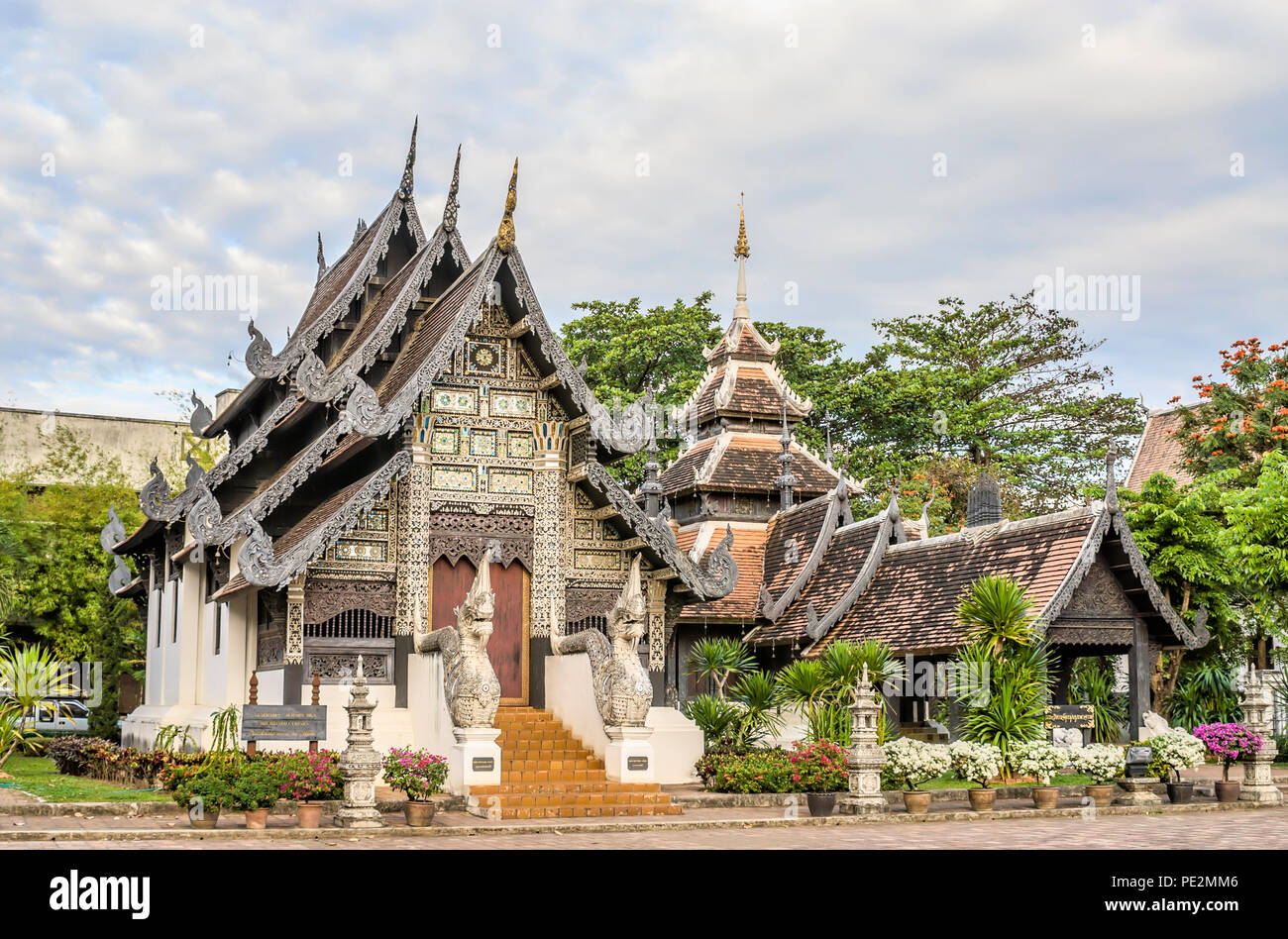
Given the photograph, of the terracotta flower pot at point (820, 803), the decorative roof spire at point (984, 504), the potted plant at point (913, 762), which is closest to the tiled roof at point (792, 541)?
the decorative roof spire at point (984, 504)

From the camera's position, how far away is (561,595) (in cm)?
2008

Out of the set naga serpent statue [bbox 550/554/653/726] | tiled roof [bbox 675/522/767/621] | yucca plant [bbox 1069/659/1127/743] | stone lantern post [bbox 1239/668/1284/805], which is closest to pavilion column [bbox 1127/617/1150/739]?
stone lantern post [bbox 1239/668/1284/805]

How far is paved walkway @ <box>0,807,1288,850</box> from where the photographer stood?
13.0 meters

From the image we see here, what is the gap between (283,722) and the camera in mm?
16016

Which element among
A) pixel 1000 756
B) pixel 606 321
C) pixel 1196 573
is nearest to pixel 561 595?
pixel 1000 756

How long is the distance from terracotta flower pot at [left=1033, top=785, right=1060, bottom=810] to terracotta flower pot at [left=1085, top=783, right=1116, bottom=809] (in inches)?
34.3

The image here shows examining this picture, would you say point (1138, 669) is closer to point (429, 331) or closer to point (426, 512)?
point (426, 512)

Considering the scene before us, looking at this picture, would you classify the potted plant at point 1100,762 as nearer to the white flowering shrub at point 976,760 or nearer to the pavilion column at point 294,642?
the white flowering shrub at point 976,760

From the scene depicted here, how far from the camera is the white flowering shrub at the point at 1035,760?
18530mm

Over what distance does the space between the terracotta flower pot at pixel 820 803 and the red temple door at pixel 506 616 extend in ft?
15.3

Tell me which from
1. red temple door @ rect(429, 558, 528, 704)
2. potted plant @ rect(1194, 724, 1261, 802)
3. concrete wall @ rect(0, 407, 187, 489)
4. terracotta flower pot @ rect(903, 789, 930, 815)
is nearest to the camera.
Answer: terracotta flower pot @ rect(903, 789, 930, 815)

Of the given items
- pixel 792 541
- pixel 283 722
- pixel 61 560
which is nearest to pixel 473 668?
pixel 283 722

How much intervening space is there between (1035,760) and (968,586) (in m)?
3.85

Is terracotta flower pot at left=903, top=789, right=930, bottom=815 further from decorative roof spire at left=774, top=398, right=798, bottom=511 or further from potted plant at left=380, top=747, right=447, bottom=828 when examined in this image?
decorative roof spire at left=774, top=398, right=798, bottom=511
